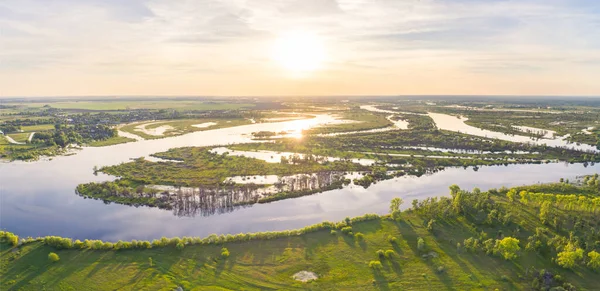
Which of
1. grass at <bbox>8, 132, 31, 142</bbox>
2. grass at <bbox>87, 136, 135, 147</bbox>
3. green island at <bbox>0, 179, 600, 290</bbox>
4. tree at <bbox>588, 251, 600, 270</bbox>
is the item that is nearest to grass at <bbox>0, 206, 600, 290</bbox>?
green island at <bbox>0, 179, 600, 290</bbox>

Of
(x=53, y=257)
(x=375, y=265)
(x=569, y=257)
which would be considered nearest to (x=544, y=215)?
(x=569, y=257)

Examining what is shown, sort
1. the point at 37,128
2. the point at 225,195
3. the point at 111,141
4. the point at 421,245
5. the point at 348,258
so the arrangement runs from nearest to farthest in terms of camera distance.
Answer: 1. the point at 348,258
2. the point at 421,245
3. the point at 225,195
4. the point at 111,141
5. the point at 37,128

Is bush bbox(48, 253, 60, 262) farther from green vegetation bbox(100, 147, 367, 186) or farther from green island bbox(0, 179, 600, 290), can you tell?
green vegetation bbox(100, 147, 367, 186)

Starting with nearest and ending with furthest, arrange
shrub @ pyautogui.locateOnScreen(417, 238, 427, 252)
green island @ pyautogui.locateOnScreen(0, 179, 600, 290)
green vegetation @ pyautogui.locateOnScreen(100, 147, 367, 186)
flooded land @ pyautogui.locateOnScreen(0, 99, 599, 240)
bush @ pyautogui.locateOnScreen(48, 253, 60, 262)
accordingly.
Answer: green island @ pyautogui.locateOnScreen(0, 179, 600, 290)
bush @ pyautogui.locateOnScreen(48, 253, 60, 262)
shrub @ pyautogui.locateOnScreen(417, 238, 427, 252)
flooded land @ pyautogui.locateOnScreen(0, 99, 599, 240)
green vegetation @ pyautogui.locateOnScreen(100, 147, 367, 186)

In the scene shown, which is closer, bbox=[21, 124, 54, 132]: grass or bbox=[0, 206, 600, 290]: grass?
bbox=[0, 206, 600, 290]: grass

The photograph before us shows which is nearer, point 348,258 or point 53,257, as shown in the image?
point 53,257

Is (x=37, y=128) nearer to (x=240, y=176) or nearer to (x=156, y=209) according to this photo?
(x=240, y=176)
